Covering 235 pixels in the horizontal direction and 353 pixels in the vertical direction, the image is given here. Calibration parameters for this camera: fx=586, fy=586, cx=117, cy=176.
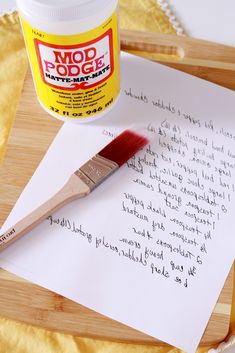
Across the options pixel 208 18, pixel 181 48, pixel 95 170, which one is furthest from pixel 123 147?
pixel 208 18

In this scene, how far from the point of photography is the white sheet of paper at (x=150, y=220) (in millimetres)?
602

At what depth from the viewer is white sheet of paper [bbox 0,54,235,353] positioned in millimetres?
602

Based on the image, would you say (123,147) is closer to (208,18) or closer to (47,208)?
(47,208)

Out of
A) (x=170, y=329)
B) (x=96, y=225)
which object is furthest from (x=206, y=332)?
(x=96, y=225)

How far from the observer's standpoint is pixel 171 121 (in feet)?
2.35

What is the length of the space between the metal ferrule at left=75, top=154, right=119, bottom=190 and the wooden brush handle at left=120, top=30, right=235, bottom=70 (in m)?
0.18

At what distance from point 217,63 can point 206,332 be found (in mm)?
347

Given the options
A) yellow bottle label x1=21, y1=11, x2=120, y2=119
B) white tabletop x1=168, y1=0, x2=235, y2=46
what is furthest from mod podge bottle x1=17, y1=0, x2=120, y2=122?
white tabletop x1=168, y1=0, x2=235, y2=46

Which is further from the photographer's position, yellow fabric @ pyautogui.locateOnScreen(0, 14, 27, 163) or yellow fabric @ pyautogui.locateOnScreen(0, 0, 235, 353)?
yellow fabric @ pyautogui.locateOnScreen(0, 14, 27, 163)

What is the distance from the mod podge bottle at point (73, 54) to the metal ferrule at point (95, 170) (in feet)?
0.21

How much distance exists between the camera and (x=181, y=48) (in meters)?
0.77

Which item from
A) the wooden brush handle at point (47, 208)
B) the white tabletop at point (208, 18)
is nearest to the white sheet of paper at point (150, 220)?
the wooden brush handle at point (47, 208)

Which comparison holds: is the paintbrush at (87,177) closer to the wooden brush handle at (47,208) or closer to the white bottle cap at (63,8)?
the wooden brush handle at (47,208)

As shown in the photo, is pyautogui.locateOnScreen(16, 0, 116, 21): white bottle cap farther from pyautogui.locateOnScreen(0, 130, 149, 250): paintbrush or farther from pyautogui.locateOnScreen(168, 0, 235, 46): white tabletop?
pyautogui.locateOnScreen(168, 0, 235, 46): white tabletop
